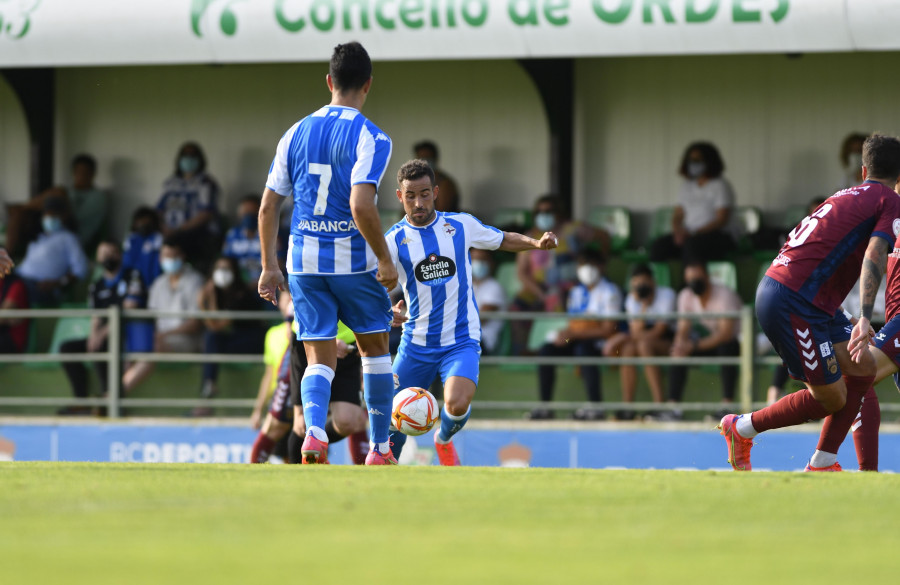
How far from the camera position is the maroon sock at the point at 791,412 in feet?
25.1

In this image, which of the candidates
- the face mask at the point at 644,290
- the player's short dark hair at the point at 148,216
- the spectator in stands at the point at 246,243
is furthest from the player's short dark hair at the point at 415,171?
the player's short dark hair at the point at 148,216

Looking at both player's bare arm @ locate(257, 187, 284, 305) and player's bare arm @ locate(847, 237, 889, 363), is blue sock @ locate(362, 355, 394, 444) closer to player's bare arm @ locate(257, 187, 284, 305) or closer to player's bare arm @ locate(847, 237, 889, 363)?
player's bare arm @ locate(257, 187, 284, 305)

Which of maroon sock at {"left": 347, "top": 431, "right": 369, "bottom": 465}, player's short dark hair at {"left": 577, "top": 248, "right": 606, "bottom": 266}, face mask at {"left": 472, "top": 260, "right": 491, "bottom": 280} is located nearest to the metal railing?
face mask at {"left": 472, "top": 260, "right": 491, "bottom": 280}

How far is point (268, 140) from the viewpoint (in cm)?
1714

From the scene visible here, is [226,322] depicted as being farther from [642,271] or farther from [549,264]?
[642,271]

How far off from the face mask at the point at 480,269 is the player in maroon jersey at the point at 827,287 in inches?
235

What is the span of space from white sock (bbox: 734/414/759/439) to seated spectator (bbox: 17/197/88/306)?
30.1 feet

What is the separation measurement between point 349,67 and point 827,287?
272 centimetres

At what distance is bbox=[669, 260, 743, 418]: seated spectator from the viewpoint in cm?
1238

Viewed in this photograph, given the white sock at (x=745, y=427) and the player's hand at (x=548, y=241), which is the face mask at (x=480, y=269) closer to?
the player's hand at (x=548, y=241)

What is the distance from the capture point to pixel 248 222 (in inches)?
586

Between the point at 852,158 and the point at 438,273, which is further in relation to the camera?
the point at 852,158

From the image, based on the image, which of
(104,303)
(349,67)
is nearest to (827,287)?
(349,67)

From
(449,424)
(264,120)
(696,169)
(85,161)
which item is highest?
(264,120)
